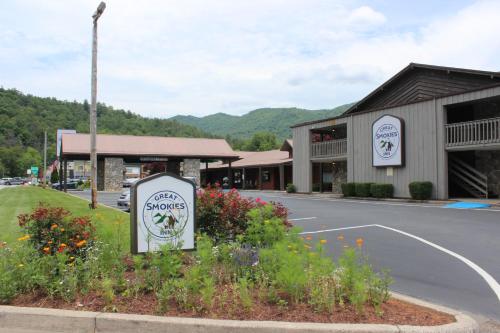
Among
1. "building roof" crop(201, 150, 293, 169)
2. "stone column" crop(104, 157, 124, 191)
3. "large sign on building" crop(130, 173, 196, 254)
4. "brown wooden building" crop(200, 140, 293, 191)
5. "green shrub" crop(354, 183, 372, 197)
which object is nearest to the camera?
"large sign on building" crop(130, 173, 196, 254)

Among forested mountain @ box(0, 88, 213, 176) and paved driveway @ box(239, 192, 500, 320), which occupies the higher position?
forested mountain @ box(0, 88, 213, 176)

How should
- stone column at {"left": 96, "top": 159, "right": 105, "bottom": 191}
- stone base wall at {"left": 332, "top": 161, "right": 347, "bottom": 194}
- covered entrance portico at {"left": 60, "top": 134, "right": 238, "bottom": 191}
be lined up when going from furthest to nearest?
stone column at {"left": 96, "top": 159, "right": 105, "bottom": 191} < covered entrance portico at {"left": 60, "top": 134, "right": 238, "bottom": 191} < stone base wall at {"left": 332, "top": 161, "right": 347, "bottom": 194}

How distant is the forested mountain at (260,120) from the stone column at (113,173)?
9394 centimetres

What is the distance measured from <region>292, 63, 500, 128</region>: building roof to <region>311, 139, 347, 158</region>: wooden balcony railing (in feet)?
7.09

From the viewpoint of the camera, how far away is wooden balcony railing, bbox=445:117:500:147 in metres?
21.8

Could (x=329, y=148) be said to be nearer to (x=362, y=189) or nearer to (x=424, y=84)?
(x=362, y=189)

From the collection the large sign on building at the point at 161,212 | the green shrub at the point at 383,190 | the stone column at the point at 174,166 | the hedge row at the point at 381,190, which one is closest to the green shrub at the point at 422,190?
the hedge row at the point at 381,190

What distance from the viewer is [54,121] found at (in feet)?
322

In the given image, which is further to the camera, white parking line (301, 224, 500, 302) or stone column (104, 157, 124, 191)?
stone column (104, 157, 124, 191)

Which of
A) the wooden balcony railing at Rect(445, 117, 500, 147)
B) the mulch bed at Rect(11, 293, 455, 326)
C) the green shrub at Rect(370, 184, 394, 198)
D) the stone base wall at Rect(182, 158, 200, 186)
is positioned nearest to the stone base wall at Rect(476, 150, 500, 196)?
the wooden balcony railing at Rect(445, 117, 500, 147)

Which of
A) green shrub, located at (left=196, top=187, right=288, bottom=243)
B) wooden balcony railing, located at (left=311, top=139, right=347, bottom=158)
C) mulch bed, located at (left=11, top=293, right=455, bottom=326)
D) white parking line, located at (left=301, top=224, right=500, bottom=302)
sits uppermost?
wooden balcony railing, located at (left=311, top=139, right=347, bottom=158)

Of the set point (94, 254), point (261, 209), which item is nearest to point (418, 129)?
point (261, 209)

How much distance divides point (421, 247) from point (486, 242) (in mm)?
1719

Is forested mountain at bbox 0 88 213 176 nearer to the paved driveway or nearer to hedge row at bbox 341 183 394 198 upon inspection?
hedge row at bbox 341 183 394 198
